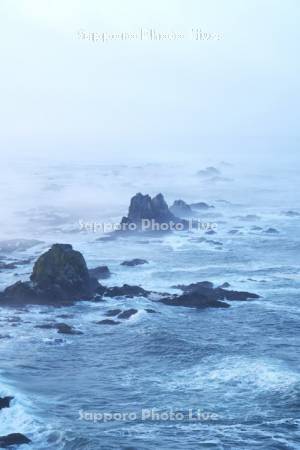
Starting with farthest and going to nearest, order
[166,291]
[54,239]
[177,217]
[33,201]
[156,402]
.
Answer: [33,201], [177,217], [54,239], [166,291], [156,402]

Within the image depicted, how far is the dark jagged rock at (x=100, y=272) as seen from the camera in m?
98.1

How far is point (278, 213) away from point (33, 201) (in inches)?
2254

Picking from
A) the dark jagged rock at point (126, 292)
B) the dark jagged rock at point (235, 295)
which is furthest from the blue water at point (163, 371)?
the dark jagged rock at point (126, 292)

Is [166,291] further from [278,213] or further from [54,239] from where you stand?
[278,213]

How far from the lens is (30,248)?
119250 millimetres

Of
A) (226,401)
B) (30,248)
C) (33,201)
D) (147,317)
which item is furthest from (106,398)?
(33,201)

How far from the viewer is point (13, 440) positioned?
51.6 metres

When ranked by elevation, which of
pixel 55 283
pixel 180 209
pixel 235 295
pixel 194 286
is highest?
pixel 180 209

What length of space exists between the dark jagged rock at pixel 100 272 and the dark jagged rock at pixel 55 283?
9.70 metres

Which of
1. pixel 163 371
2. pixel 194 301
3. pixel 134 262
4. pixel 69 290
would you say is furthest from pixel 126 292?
pixel 163 371

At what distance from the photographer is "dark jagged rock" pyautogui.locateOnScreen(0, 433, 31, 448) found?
51281mm

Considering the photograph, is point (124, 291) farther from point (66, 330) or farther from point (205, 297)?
point (66, 330)

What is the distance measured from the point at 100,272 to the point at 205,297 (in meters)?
18.7

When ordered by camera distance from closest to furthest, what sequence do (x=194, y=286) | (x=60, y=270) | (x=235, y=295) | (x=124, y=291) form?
(x=60, y=270) → (x=235, y=295) → (x=124, y=291) → (x=194, y=286)
